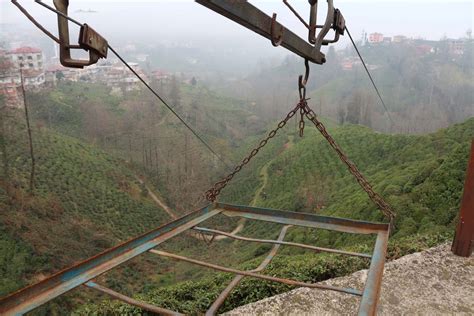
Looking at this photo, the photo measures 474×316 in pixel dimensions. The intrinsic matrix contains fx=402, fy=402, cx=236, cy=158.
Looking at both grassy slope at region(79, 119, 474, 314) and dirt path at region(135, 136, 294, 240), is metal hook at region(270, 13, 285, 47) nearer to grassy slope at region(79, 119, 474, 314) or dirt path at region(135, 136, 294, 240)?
grassy slope at region(79, 119, 474, 314)

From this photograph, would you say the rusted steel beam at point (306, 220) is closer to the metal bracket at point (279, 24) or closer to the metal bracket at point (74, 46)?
the metal bracket at point (279, 24)

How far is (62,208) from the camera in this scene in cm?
2191

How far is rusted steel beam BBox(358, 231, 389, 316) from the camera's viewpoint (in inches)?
83.4

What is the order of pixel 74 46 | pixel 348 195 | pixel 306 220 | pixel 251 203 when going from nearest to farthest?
pixel 74 46
pixel 306 220
pixel 348 195
pixel 251 203

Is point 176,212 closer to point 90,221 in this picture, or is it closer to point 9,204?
point 90,221

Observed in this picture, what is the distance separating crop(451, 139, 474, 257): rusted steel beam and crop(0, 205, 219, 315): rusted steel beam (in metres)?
2.86

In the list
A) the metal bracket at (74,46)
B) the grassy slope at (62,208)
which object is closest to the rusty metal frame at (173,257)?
the metal bracket at (74,46)

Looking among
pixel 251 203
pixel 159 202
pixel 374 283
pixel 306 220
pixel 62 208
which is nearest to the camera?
pixel 374 283

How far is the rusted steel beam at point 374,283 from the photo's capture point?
2117 millimetres

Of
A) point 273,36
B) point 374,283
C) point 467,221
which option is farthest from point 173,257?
point 467,221

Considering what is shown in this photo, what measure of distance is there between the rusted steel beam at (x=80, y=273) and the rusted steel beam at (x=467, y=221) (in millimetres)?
2857

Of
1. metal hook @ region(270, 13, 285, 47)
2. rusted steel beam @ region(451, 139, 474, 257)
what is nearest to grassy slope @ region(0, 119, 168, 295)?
rusted steel beam @ region(451, 139, 474, 257)

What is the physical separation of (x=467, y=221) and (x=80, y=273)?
12.5 feet

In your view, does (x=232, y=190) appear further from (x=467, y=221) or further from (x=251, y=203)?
(x=467, y=221)
